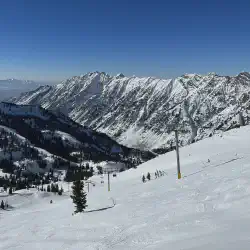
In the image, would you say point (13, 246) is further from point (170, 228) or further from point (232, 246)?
point (232, 246)

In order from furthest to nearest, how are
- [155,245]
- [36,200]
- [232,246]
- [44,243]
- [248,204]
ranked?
[36,200]
[44,243]
[248,204]
[155,245]
[232,246]

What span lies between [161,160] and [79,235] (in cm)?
7708

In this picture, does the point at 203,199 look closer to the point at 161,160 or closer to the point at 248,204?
the point at 248,204

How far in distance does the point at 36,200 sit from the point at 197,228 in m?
109

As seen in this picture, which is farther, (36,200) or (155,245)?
(36,200)

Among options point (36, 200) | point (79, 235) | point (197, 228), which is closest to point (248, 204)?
point (197, 228)

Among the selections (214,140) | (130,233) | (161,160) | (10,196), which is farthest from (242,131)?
(10,196)

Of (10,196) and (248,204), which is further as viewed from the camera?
(10,196)

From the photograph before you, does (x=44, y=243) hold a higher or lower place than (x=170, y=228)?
lower

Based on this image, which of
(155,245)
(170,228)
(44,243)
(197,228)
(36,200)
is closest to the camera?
(155,245)

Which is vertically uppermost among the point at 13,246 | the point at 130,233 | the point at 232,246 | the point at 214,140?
the point at 214,140

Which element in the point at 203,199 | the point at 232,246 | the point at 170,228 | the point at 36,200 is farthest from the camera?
the point at 36,200

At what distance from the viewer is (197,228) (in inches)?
464

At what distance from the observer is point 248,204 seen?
13.9 meters
